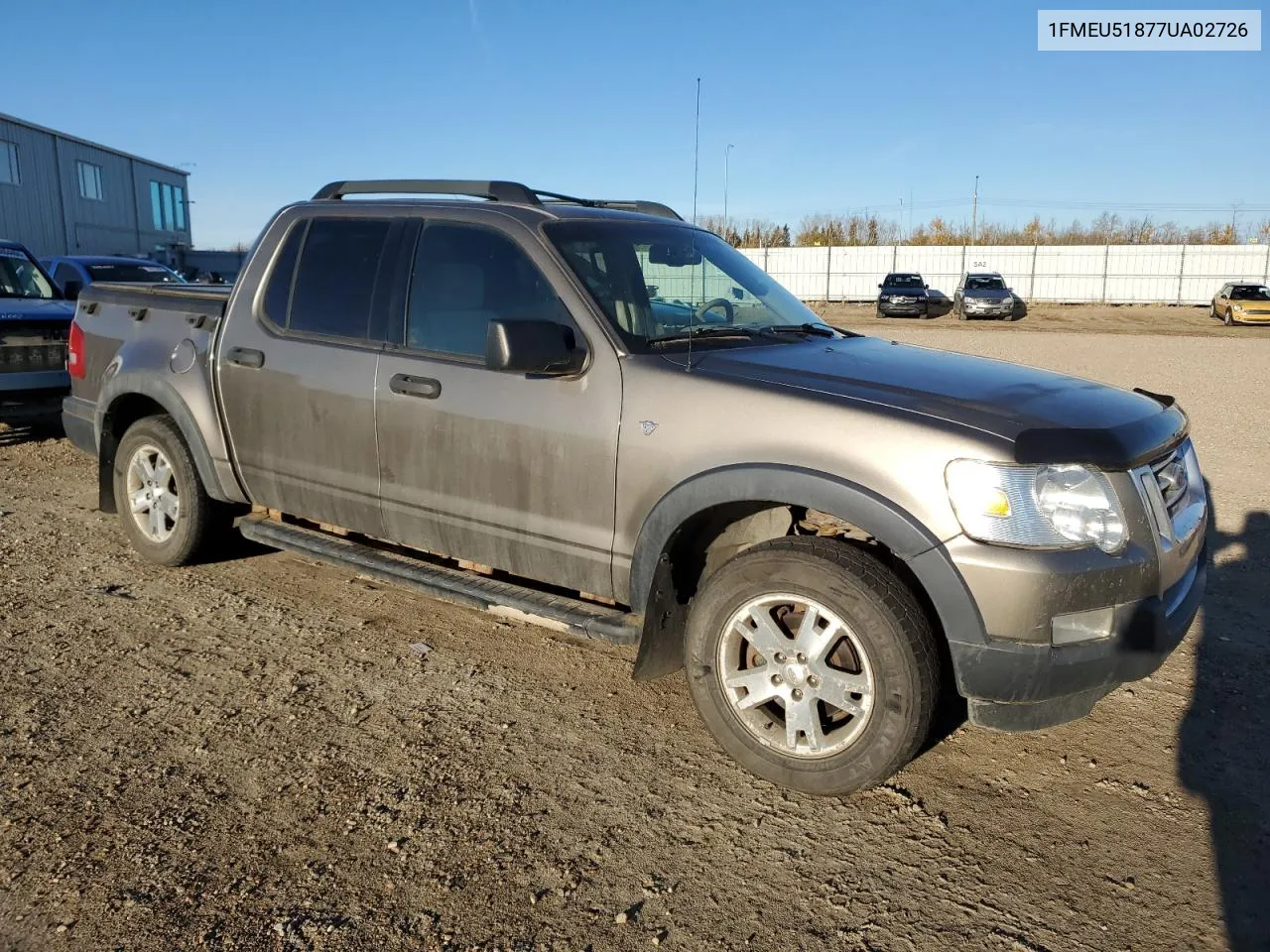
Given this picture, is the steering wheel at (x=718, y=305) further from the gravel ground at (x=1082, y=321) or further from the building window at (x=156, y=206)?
the building window at (x=156, y=206)

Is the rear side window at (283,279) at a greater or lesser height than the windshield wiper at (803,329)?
greater

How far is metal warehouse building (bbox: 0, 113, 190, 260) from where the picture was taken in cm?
3434

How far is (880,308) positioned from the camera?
36219mm

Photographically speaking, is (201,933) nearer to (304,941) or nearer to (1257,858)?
(304,941)

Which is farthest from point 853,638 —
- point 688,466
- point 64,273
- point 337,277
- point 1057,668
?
point 64,273

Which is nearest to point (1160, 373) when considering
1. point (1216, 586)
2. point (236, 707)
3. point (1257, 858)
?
point (1216, 586)

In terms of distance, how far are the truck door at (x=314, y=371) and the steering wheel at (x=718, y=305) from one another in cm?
139

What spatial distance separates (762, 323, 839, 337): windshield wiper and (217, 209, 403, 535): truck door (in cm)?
171

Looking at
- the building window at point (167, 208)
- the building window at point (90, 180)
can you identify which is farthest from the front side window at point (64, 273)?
the building window at point (167, 208)

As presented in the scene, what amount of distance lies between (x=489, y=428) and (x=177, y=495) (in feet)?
7.96

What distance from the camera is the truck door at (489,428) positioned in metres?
3.75

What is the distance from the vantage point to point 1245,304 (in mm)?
33156

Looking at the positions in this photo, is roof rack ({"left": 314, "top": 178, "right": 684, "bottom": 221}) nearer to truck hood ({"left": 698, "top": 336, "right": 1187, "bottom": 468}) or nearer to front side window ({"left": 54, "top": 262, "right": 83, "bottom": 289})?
truck hood ({"left": 698, "top": 336, "right": 1187, "bottom": 468})

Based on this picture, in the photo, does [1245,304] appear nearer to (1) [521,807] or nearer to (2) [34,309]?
(2) [34,309]
